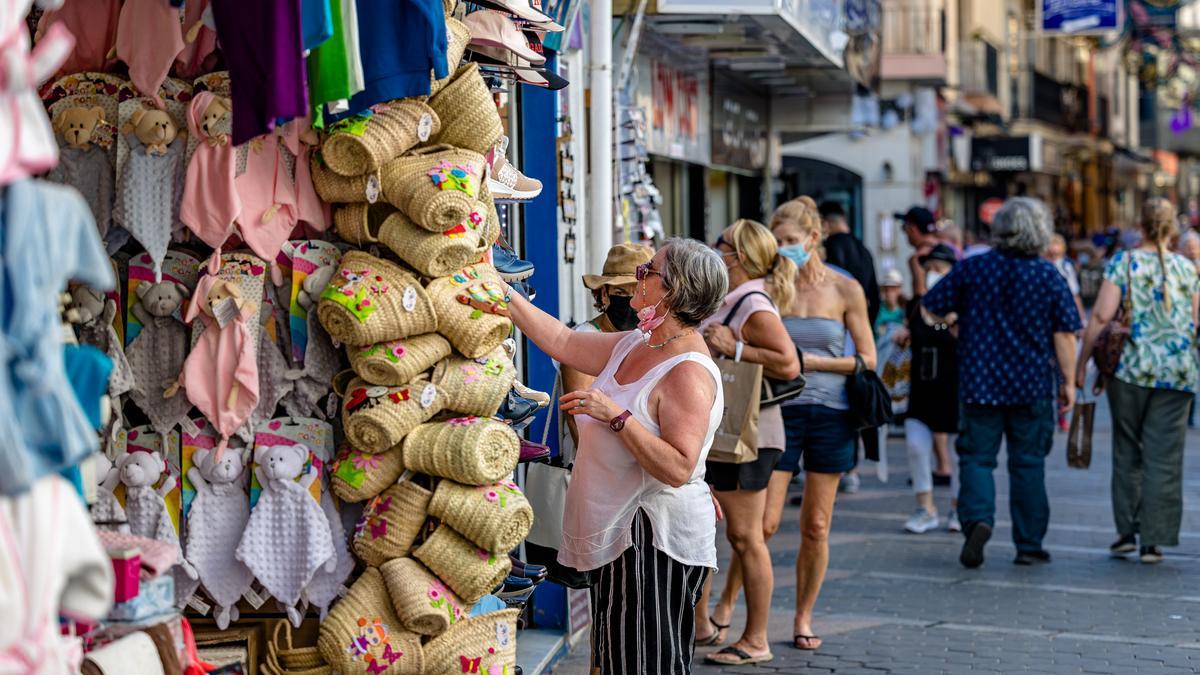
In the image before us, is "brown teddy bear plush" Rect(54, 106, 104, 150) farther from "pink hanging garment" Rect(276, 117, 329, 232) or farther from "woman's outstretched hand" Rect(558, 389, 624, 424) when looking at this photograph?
"woman's outstretched hand" Rect(558, 389, 624, 424)

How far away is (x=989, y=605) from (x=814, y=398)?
151 centimetres

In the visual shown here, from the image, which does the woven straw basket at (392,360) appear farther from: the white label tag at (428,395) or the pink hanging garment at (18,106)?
the pink hanging garment at (18,106)

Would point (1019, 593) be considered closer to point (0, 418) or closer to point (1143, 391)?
point (1143, 391)

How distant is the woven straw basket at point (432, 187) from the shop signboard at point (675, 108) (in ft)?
18.8

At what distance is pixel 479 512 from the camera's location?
14.5 feet

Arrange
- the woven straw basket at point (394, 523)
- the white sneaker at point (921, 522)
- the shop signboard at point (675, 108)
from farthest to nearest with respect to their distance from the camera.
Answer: the shop signboard at point (675, 108) < the white sneaker at point (921, 522) < the woven straw basket at point (394, 523)

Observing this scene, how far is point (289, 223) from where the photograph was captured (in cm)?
433

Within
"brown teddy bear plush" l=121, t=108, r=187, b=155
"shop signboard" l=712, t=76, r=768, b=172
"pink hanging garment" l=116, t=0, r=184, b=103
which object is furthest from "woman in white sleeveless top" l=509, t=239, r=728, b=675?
"shop signboard" l=712, t=76, r=768, b=172

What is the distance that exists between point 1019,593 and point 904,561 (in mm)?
1020

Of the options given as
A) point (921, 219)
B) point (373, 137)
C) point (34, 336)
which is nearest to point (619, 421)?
point (373, 137)

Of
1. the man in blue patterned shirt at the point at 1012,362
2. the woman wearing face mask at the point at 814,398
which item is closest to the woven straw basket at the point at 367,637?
the woman wearing face mask at the point at 814,398

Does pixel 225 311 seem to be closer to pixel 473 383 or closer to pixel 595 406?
pixel 473 383

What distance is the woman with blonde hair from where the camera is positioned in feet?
29.0

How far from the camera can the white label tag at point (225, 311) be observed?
4215mm
